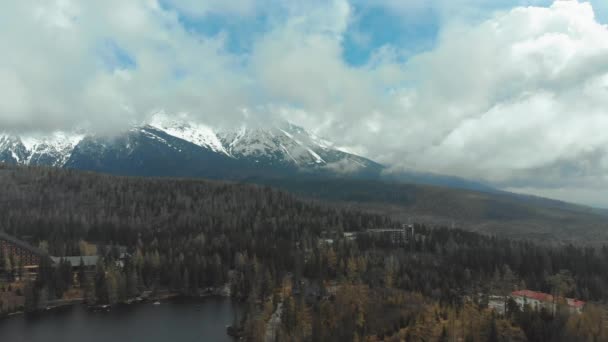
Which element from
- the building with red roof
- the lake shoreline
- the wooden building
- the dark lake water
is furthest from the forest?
the dark lake water

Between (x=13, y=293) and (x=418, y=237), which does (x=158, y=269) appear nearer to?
(x=13, y=293)

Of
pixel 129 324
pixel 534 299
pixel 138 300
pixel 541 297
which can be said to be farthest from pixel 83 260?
pixel 541 297

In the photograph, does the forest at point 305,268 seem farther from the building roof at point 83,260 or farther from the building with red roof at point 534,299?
the building roof at point 83,260

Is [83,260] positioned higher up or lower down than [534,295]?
higher up

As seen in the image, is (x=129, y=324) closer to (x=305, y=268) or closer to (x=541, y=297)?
(x=305, y=268)

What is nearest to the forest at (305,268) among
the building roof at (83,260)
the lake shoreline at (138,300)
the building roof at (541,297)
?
the lake shoreline at (138,300)

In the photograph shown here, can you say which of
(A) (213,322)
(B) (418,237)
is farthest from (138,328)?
(B) (418,237)
